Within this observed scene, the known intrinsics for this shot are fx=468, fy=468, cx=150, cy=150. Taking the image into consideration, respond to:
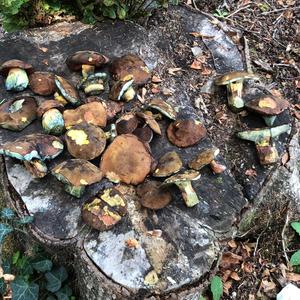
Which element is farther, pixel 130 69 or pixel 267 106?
pixel 130 69

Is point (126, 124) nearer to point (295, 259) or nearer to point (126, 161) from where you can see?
point (126, 161)

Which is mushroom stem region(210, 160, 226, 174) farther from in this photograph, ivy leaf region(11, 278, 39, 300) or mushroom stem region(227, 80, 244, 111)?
ivy leaf region(11, 278, 39, 300)

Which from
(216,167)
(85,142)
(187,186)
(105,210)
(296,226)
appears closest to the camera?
(105,210)

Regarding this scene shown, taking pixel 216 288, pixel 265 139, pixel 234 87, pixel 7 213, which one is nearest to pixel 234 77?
pixel 234 87

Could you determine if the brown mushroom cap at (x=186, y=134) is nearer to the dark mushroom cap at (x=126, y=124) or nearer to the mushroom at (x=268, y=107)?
the dark mushroom cap at (x=126, y=124)

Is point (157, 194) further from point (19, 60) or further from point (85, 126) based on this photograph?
point (19, 60)

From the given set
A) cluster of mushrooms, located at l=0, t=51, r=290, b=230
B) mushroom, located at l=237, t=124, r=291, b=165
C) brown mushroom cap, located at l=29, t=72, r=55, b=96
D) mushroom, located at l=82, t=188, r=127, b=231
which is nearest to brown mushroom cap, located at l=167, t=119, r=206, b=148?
cluster of mushrooms, located at l=0, t=51, r=290, b=230

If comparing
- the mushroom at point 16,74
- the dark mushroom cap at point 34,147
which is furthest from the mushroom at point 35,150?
the mushroom at point 16,74
